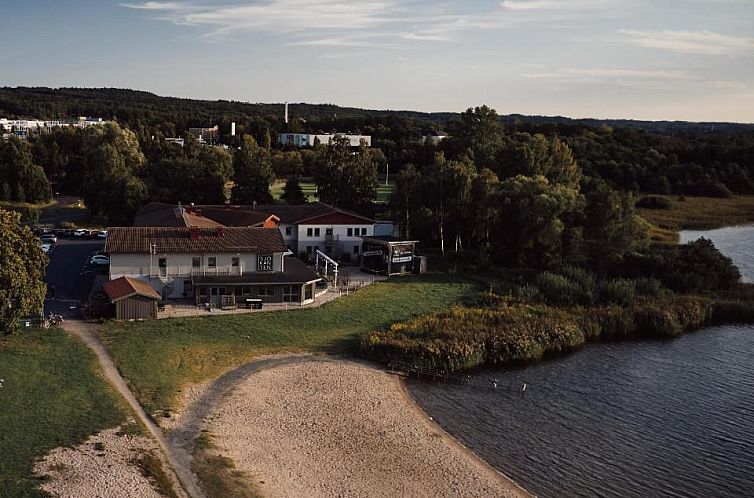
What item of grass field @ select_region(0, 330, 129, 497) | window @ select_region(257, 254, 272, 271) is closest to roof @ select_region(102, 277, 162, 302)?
grass field @ select_region(0, 330, 129, 497)

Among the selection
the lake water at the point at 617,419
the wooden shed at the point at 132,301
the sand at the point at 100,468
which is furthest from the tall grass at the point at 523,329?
the sand at the point at 100,468

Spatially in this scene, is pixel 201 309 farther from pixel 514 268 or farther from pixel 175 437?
pixel 514 268

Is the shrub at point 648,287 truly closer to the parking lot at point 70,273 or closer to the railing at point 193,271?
the railing at point 193,271

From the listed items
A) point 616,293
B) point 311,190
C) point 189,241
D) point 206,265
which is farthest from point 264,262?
point 311,190

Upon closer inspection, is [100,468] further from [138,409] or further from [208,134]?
[208,134]

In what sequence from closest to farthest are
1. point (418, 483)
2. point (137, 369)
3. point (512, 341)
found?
point (418, 483) → point (137, 369) → point (512, 341)

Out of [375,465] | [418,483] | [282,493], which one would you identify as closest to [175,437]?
[282,493]
